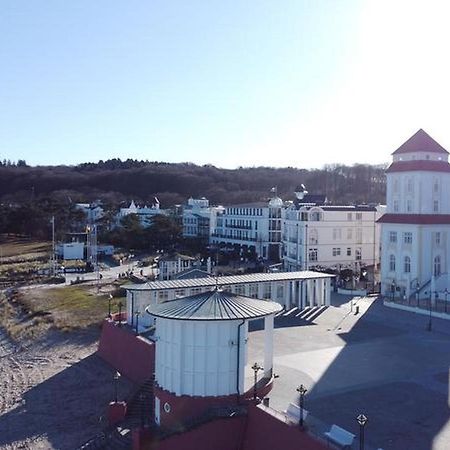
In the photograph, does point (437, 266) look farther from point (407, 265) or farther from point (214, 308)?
point (214, 308)

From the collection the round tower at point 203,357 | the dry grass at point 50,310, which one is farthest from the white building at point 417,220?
the round tower at point 203,357

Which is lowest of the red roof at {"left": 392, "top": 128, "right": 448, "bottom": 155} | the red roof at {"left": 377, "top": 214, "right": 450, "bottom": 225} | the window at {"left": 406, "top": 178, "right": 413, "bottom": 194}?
the red roof at {"left": 377, "top": 214, "right": 450, "bottom": 225}

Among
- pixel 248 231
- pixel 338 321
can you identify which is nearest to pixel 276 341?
pixel 338 321

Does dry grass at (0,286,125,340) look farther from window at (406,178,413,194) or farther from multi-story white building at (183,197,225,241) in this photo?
multi-story white building at (183,197,225,241)

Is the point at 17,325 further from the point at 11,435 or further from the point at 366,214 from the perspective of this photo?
the point at 366,214

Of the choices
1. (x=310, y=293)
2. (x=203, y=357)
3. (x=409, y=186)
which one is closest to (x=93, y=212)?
(x=409, y=186)

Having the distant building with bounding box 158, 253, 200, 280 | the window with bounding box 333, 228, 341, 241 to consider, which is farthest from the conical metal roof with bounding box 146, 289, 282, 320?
the window with bounding box 333, 228, 341, 241
